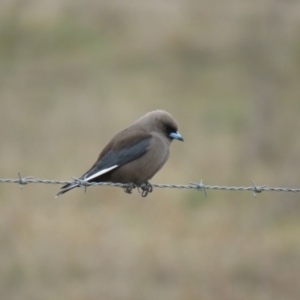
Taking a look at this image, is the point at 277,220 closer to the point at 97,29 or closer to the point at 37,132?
the point at 37,132

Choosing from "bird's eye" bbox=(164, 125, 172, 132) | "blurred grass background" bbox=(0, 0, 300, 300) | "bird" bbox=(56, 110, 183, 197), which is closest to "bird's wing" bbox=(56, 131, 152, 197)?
"bird" bbox=(56, 110, 183, 197)

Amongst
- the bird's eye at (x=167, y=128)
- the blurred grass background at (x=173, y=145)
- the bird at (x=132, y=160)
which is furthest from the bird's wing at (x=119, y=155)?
the blurred grass background at (x=173, y=145)

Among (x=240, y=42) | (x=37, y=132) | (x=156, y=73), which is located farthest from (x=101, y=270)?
(x=240, y=42)

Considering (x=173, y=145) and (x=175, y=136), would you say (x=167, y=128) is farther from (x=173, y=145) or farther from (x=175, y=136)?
(x=173, y=145)

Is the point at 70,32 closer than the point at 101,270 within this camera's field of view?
No

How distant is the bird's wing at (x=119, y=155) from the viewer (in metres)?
7.68

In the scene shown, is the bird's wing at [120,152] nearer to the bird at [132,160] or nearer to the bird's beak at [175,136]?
the bird at [132,160]

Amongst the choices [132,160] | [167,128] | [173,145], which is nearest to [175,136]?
[167,128]

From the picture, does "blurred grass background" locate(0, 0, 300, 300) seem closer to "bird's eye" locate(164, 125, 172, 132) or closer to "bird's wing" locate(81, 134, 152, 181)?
"bird's eye" locate(164, 125, 172, 132)

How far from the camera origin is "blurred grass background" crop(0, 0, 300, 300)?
36.5 ft

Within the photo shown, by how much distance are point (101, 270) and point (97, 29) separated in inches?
807

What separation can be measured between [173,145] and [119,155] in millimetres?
9292

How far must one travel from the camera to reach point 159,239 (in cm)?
1202

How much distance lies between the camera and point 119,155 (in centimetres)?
779
